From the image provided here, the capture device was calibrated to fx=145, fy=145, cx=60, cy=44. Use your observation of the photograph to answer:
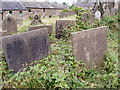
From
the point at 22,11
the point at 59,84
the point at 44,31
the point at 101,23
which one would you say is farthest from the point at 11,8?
the point at 59,84

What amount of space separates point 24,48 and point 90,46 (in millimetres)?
1795

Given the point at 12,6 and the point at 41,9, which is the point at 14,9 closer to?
the point at 12,6

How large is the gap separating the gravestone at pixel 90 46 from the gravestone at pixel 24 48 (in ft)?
3.25

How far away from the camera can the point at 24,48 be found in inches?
151

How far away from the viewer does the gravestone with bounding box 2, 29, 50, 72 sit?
A: 365cm

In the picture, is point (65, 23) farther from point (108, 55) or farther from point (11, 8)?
point (11, 8)

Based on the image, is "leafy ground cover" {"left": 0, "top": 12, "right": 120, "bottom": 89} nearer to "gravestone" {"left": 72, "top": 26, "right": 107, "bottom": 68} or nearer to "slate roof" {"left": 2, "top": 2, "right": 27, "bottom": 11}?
"gravestone" {"left": 72, "top": 26, "right": 107, "bottom": 68}

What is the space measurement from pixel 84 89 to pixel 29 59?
169 centimetres

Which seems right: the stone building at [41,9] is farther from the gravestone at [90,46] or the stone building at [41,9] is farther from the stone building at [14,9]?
the gravestone at [90,46]

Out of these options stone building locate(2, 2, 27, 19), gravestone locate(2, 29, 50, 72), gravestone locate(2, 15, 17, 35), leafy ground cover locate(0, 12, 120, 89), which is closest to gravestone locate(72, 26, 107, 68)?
leafy ground cover locate(0, 12, 120, 89)

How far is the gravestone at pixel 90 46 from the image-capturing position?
149 inches

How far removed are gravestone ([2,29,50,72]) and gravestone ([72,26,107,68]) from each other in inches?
39.0

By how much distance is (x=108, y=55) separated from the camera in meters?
4.30

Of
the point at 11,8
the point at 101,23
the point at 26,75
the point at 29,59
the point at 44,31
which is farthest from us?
the point at 11,8
